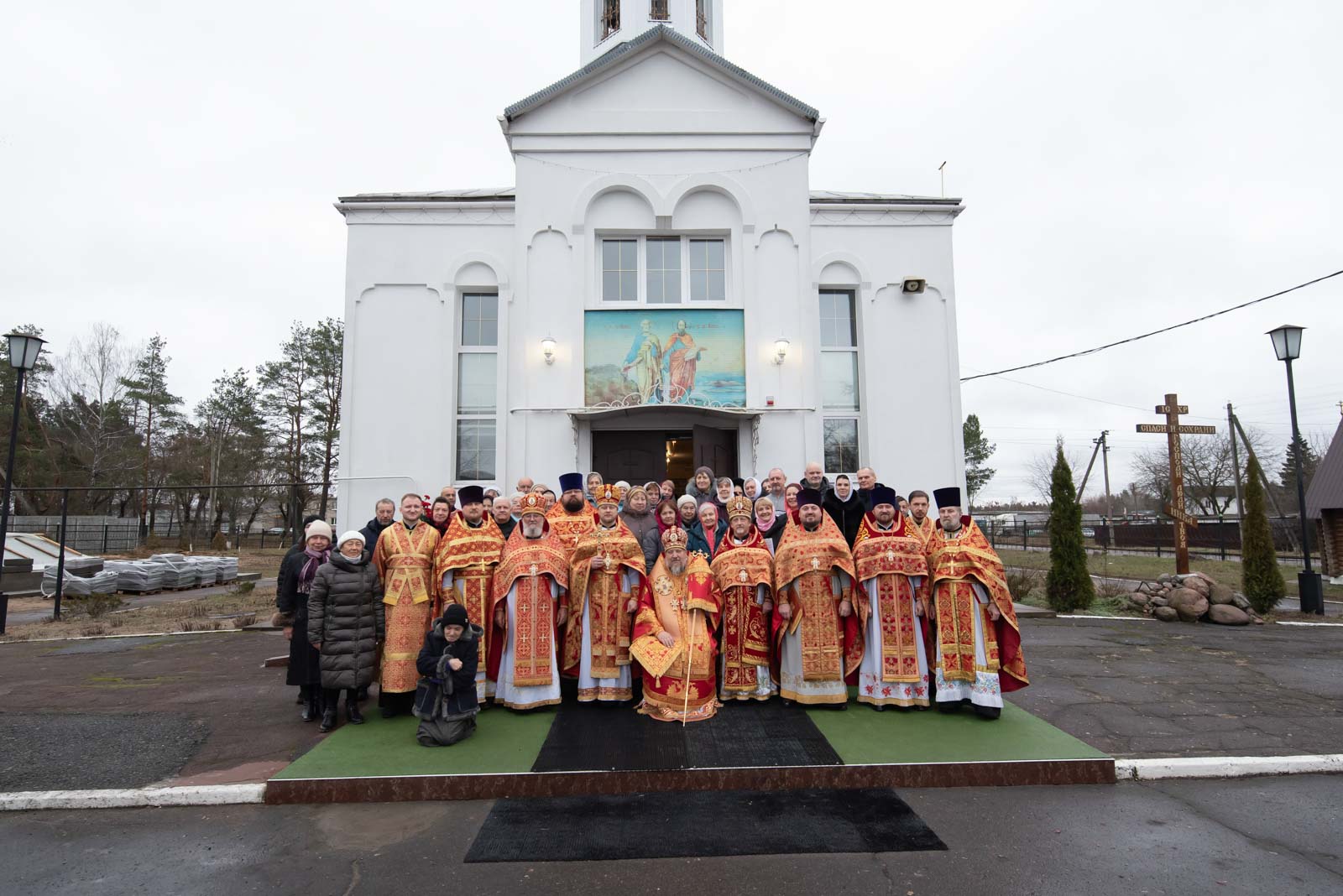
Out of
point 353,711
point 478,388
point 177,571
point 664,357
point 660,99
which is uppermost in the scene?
point 660,99

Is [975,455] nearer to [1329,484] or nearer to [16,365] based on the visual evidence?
[1329,484]

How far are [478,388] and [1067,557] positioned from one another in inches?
445

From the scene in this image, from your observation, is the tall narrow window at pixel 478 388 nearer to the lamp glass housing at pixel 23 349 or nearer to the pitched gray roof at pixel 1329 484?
the lamp glass housing at pixel 23 349

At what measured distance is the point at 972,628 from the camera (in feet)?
19.8

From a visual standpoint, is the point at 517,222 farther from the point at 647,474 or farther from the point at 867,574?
the point at 867,574

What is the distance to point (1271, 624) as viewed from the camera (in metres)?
11.3

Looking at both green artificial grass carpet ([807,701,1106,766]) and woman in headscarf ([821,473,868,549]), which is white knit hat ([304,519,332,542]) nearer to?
green artificial grass carpet ([807,701,1106,766])

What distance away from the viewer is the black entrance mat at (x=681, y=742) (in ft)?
16.3

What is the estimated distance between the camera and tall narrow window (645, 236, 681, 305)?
41.9 ft

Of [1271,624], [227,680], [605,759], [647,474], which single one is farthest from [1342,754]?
[227,680]

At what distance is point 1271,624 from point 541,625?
12053mm

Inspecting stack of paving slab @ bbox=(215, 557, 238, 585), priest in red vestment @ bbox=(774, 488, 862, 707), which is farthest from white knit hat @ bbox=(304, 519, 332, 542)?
stack of paving slab @ bbox=(215, 557, 238, 585)

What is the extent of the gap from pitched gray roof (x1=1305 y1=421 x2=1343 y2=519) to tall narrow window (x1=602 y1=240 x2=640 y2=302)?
742 inches

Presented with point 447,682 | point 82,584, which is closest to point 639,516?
point 447,682
